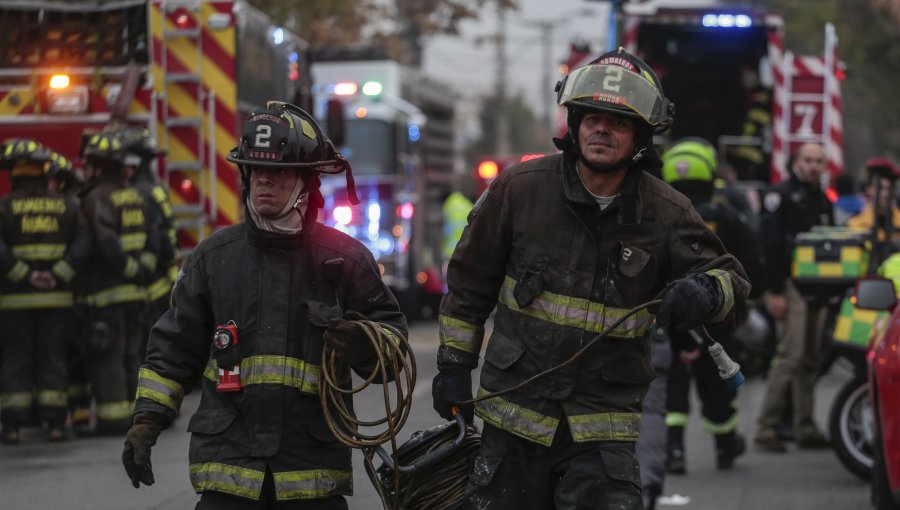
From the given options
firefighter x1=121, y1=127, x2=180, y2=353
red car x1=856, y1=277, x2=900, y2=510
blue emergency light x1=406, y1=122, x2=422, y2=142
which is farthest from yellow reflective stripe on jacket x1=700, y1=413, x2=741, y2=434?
blue emergency light x1=406, y1=122, x2=422, y2=142

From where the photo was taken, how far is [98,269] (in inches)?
439

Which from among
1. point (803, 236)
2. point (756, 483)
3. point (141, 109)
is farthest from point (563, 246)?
point (141, 109)

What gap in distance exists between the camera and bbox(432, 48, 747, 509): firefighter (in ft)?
17.0

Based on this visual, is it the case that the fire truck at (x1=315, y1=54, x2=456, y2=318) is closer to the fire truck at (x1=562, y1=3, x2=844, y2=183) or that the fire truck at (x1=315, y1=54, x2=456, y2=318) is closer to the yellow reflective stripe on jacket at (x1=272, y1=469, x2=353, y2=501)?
the fire truck at (x1=562, y1=3, x2=844, y2=183)

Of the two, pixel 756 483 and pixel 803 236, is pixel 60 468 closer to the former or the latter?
pixel 756 483

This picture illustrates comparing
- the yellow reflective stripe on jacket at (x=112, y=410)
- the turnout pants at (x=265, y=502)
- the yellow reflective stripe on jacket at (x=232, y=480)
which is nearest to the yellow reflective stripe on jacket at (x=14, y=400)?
the yellow reflective stripe on jacket at (x=112, y=410)

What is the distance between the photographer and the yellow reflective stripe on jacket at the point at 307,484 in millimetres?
4965

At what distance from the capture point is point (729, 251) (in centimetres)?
957

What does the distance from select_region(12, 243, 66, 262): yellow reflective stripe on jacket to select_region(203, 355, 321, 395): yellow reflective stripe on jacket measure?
5.98 metres

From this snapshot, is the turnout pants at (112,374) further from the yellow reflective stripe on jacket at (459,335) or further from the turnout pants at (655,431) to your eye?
the yellow reflective stripe on jacket at (459,335)

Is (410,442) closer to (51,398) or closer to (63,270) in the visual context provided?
(63,270)

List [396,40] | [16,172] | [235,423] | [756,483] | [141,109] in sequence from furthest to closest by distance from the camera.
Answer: [396,40]
[141,109]
[16,172]
[756,483]
[235,423]

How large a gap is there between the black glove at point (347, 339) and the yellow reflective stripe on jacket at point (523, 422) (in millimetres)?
481

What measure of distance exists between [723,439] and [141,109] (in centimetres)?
496
